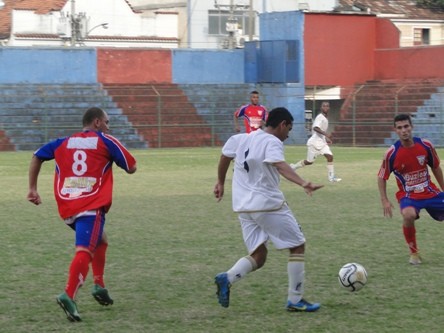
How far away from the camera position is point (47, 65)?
4103cm

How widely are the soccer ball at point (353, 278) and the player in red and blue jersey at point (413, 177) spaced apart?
5.72 ft

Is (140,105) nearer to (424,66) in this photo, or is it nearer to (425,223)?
(424,66)

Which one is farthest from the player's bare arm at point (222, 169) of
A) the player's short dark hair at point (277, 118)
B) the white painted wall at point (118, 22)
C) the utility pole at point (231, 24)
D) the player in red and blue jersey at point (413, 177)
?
the white painted wall at point (118, 22)

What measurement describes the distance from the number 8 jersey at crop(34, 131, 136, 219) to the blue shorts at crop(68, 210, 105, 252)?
7 centimetres

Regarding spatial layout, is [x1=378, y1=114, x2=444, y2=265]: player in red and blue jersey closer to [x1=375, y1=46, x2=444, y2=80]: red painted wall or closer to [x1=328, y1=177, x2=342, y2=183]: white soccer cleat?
[x1=328, y1=177, x2=342, y2=183]: white soccer cleat

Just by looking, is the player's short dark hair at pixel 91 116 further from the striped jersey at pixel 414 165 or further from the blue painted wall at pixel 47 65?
the blue painted wall at pixel 47 65

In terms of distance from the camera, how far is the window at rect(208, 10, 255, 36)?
58750 mm

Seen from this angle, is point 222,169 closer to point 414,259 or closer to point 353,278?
point 353,278

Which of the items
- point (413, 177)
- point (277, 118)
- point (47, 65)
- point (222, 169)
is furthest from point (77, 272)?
point (47, 65)

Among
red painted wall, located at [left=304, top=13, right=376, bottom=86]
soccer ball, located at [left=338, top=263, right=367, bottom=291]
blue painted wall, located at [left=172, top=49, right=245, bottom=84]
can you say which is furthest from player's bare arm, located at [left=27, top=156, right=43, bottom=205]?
red painted wall, located at [left=304, top=13, right=376, bottom=86]

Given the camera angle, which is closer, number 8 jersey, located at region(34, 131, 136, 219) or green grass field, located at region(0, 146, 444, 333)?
green grass field, located at region(0, 146, 444, 333)

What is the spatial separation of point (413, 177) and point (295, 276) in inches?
116

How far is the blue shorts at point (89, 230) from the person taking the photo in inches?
300

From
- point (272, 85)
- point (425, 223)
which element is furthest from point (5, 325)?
point (272, 85)
